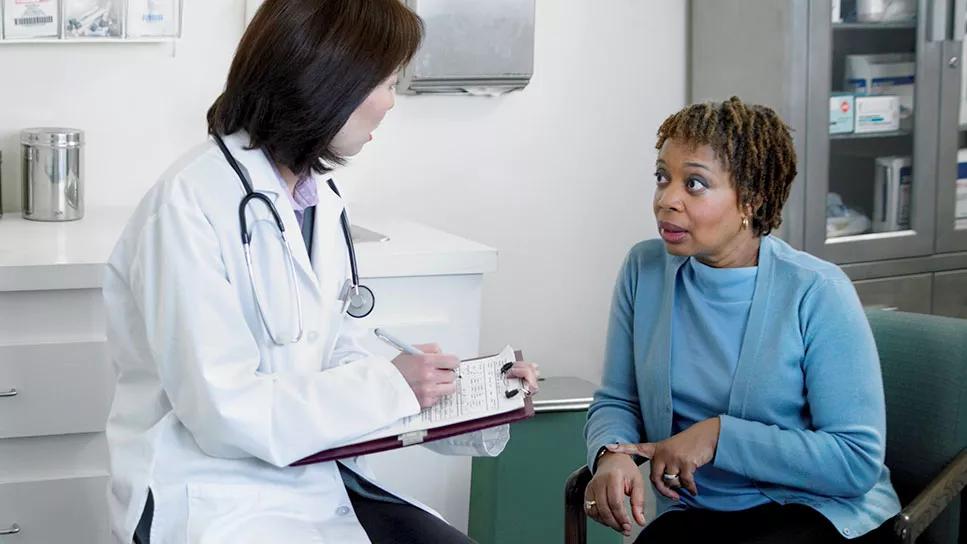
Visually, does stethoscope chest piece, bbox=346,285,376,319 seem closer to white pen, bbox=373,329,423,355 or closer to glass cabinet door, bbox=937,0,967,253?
white pen, bbox=373,329,423,355

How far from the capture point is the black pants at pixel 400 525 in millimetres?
1645

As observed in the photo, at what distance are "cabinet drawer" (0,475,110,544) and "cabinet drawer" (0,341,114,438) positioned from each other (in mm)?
94

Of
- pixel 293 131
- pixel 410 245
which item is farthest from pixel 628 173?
pixel 293 131

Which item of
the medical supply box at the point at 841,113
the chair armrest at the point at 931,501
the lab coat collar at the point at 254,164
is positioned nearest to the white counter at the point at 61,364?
the lab coat collar at the point at 254,164

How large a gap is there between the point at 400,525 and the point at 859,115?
71.2 inches

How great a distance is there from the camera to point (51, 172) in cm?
237

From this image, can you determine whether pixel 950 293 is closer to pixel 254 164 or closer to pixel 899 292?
pixel 899 292

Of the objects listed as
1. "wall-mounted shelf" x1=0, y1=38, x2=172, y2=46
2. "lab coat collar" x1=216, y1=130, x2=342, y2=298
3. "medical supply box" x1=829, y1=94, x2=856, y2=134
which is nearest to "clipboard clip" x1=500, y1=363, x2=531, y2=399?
"lab coat collar" x1=216, y1=130, x2=342, y2=298

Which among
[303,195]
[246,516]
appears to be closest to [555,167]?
[303,195]

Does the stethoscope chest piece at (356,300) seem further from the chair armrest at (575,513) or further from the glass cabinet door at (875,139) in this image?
the glass cabinet door at (875,139)

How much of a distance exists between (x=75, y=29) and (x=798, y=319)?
160 centimetres

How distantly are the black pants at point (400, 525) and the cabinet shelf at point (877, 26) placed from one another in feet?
5.66

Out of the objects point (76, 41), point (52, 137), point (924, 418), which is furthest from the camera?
point (76, 41)

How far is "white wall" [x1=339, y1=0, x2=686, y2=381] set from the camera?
285cm
